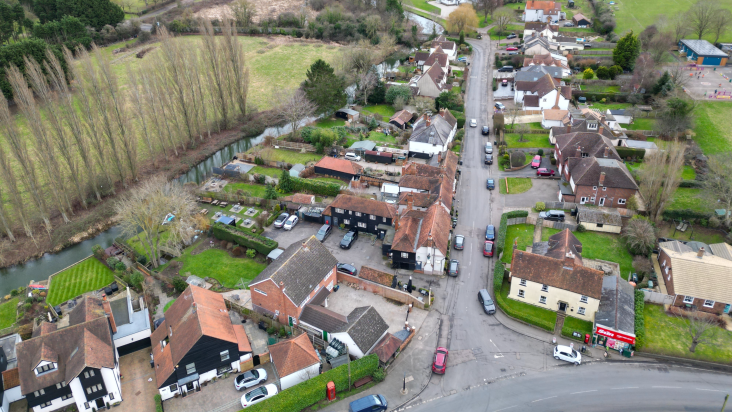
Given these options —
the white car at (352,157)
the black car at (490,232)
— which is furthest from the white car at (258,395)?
the white car at (352,157)

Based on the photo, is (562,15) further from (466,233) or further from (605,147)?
(466,233)

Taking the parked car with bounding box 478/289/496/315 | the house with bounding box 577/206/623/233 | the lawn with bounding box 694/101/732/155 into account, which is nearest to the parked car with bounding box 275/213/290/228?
the parked car with bounding box 478/289/496/315

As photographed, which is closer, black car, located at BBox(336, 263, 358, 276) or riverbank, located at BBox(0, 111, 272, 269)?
black car, located at BBox(336, 263, 358, 276)

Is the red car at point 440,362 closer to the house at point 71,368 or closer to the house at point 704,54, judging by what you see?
the house at point 71,368

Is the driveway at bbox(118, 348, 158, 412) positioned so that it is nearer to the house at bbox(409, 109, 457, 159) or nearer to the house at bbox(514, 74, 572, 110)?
the house at bbox(409, 109, 457, 159)

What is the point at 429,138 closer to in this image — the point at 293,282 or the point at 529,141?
the point at 529,141

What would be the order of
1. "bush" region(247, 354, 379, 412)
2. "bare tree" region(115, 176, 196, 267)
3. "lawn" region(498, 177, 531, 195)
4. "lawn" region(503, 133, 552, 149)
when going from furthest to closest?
"lawn" region(503, 133, 552, 149), "lawn" region(498, 177, 531, 195), "bare tree" region(115, 176, 196, 267), "bush" region(247, 354, 379, 412)
